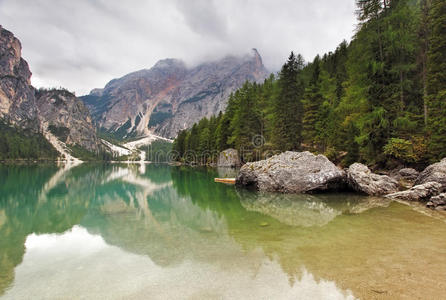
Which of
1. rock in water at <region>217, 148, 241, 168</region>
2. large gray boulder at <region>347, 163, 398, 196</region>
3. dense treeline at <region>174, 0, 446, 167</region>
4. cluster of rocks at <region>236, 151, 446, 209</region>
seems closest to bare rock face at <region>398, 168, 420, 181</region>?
cluster of rocks at <region>236, 151, 446, 209</region>

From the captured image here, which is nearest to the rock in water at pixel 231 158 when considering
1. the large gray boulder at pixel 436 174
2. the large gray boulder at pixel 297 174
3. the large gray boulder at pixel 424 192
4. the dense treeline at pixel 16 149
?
the large gray boulder at pixel 297 174

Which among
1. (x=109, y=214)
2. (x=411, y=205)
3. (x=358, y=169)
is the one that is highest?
(x=358, y=169)

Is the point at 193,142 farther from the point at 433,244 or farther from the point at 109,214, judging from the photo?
the point at 433,244

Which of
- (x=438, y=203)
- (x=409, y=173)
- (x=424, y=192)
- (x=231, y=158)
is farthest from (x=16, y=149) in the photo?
(x=438, y=203)

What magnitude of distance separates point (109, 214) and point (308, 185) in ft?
46.4

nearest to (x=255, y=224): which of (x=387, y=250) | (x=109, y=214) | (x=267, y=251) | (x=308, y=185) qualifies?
(x=267, y=251)

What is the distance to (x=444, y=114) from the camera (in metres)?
17.2

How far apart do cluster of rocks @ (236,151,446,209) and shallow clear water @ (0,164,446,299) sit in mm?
3693

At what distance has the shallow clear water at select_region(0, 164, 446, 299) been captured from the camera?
478 cm

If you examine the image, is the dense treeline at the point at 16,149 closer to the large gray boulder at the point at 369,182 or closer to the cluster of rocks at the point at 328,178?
the cluster of rocks at the point at 328,178

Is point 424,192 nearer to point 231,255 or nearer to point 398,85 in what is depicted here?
point 398,85

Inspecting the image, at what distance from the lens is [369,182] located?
1672cm

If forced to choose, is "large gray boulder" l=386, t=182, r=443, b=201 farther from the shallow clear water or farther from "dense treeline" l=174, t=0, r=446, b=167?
"dense treeline" l=174, t=0, r=446, b=167

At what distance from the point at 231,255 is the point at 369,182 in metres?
14.4
